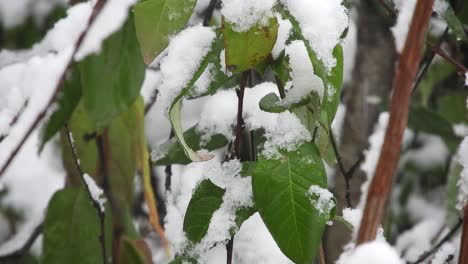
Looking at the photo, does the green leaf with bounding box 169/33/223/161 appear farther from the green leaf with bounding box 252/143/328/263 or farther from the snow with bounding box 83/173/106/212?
the snow with bounding box 83/173/106/212

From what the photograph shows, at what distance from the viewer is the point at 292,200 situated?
2.17 ft

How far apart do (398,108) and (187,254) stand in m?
0.38

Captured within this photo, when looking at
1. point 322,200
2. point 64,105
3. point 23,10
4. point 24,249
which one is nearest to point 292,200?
point 322,200

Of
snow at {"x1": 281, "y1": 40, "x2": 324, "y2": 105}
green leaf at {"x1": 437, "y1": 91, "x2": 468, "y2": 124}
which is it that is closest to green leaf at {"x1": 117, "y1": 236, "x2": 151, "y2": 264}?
snow at {"x1": 281, "y1": 40, "x2": 324, "y2": 105}

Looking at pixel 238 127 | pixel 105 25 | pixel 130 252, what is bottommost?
pixel 130 252

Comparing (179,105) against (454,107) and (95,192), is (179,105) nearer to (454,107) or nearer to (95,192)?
(95,192)

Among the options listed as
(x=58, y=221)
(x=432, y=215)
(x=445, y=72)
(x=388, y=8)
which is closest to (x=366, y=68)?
(x=445, y=72)

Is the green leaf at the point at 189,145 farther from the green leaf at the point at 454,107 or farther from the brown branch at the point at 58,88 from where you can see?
the green leaf at the point at 454,107

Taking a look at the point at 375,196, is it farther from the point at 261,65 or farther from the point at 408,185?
the point at 408,185

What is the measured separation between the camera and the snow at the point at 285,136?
27.4 inches

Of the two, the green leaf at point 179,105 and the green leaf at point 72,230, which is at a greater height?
the green leaf at point 179,105

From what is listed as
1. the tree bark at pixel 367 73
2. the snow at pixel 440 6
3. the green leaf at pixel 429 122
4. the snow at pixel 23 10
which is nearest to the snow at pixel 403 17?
the snow at pixel 440 6

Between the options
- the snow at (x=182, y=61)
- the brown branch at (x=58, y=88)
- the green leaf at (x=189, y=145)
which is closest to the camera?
the brown branch at (x=58, y=88)

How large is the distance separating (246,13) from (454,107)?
4.62ft
